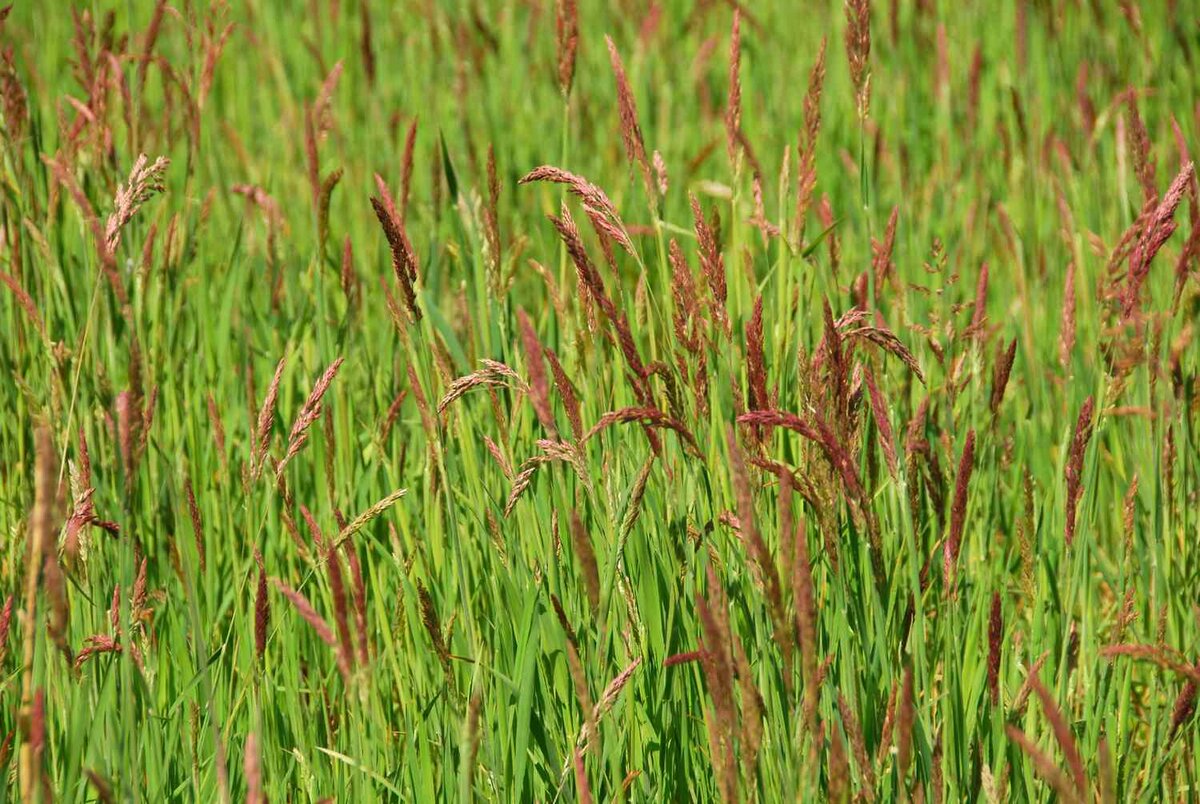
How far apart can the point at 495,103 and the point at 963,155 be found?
1.35m

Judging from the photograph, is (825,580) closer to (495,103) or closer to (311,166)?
(311,166)

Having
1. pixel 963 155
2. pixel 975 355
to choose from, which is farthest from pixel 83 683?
pixel 963 155

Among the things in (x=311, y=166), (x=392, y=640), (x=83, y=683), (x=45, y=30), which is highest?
(x=45, y=30)

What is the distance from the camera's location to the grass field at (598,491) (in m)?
1.24

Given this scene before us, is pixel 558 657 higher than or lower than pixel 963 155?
lower

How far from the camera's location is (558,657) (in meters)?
1.56

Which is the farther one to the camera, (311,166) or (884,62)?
(884,62)

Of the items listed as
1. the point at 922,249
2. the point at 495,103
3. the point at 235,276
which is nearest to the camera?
the point at 235,276

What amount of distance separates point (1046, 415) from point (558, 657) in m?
1.09

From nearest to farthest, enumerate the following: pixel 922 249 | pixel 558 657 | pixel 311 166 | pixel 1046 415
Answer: pixel 558 657 < pixel 311 166 < pixel 1046 415 < pixel 922 249

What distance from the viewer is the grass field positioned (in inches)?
48.6

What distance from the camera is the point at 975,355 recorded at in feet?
5.48

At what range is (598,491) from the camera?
177cm

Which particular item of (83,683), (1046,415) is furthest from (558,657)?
(1046,415)
